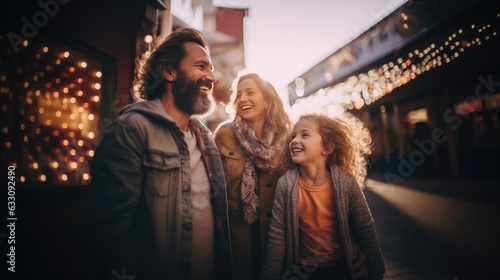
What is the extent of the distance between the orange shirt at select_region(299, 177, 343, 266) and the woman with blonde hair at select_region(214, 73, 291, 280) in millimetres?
427

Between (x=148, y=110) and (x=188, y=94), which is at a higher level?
(x=188, y=94)

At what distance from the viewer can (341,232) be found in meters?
2.04

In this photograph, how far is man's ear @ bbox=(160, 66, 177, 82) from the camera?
6.82 feet

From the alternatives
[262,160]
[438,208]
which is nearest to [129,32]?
[262,160]

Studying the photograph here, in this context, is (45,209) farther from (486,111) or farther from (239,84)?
(486,111)

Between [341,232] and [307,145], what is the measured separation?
2.56 feet

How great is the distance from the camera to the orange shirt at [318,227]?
2078 millimetres

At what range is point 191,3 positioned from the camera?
6.53m

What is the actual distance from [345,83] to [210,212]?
15.4 metres

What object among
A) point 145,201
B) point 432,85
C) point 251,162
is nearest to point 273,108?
point 251,162

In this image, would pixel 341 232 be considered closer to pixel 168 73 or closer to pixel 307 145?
pixel 307 145

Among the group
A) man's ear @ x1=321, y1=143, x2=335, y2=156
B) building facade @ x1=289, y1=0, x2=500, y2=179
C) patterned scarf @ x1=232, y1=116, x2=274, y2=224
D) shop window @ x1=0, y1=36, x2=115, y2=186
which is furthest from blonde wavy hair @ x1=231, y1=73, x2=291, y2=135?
building facade @ x1=289, y1=0, x2=500, y2=179

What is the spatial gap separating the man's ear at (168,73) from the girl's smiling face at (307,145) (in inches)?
47.4

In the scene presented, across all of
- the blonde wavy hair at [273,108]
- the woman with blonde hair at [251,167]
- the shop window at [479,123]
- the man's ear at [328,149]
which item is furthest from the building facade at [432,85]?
the man's ear at [328,149]
